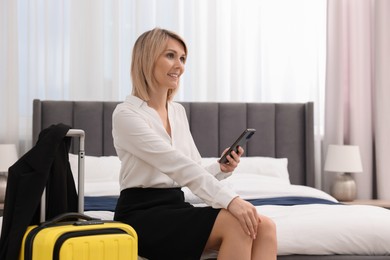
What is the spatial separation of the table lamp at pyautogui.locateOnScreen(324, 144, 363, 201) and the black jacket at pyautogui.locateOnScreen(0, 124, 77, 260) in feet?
10.4

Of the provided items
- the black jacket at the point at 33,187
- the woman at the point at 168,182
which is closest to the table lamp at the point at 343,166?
the woman at the point at 168,182

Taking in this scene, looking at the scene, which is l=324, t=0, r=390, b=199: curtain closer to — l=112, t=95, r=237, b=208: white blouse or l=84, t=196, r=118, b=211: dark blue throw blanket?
l=84, t=196, r=118, b=211: dark blue throw blanket

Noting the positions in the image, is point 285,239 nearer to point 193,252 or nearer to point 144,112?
point 193,252

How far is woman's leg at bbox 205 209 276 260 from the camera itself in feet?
7.48

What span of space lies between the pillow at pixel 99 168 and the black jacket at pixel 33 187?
211 centimetres

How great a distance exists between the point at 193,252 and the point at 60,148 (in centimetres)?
66

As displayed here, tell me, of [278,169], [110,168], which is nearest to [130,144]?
[110,168]

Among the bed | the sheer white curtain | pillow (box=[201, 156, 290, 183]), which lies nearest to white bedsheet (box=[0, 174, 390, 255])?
the bed

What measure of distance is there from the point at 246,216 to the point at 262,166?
2731 millimetres

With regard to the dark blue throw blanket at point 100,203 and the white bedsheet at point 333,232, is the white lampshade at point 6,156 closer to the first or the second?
the dark blue throw blanket at point 100,203

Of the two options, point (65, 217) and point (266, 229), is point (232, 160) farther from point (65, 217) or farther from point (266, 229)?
point (65, 217)

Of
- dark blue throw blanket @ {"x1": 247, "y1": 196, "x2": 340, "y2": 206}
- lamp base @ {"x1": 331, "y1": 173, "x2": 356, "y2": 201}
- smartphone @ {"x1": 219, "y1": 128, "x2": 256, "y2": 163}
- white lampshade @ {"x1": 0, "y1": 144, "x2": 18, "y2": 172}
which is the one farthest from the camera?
lamp base @ {"x1": 331, "y1": 173, "x2": 356, "y2": 201}

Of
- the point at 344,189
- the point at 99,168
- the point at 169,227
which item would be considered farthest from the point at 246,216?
the point at 344,189

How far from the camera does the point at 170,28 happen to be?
5477 millimetres
